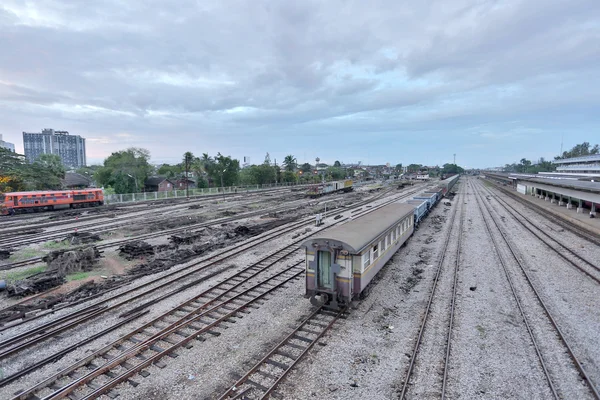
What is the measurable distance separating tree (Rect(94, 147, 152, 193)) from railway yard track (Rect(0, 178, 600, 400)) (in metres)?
50.9

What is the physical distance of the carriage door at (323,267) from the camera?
1148 centimetres

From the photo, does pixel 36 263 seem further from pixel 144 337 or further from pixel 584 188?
pixel 584 188

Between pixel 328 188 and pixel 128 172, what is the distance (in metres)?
40.3

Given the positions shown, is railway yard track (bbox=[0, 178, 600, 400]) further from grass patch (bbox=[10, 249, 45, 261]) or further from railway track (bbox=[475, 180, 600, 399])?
grass patch (bbox=[10, 249, 45, 261])

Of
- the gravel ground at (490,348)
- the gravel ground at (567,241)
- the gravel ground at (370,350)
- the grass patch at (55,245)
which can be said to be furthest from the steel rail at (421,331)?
the grass patch at (55,245)

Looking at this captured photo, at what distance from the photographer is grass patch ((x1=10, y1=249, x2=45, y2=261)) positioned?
1955cm

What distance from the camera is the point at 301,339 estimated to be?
32.8ft

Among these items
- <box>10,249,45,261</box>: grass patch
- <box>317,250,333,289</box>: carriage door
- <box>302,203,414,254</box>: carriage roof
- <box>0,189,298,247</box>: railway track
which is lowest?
<box>10,249,45,261</box>: grass patch

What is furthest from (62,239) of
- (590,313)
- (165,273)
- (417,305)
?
(590,313)

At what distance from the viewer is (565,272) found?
1673cm

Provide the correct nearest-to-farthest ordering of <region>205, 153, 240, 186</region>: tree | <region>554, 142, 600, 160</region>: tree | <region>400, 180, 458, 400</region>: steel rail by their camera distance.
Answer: <region>400, 180, 458, 400</region>: steel rail
<region>205, 153, 240, 186</region>: tree
<region>554, 142, 600, 160</region>: tree

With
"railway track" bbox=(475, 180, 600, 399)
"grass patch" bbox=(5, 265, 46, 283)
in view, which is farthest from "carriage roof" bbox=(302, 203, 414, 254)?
"grass patch" bbox=(5, 265, 46, 283)

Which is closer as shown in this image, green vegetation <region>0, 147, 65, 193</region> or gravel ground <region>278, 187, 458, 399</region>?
gravel ground <region>278, 187, 458, 399</region>

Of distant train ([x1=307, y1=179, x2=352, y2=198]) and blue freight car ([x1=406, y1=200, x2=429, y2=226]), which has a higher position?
distant train ([x1=307, y1=179, x2=352, y2=198])
